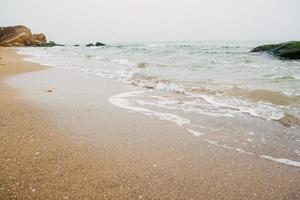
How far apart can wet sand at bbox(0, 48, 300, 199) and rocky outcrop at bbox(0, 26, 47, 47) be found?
66334 mm

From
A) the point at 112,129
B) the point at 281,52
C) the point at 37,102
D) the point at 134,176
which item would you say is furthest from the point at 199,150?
the point at 281,52

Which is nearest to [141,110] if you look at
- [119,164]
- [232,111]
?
[232,111]

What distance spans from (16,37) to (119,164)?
234ft

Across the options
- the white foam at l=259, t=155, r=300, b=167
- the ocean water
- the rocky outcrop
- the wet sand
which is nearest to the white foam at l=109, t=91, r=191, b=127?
the ocean water

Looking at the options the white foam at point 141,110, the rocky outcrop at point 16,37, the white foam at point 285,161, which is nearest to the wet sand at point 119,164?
the white foam at point 285,161

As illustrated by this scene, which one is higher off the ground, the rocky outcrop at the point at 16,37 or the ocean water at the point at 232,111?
the rocky outcrop at the point at 16,37

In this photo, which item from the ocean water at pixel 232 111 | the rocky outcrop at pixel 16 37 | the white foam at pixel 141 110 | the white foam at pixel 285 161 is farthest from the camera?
the rocky outcrop at pixel 16 37

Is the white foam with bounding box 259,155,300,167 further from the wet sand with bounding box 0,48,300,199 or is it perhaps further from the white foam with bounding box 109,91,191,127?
the white foam with bounding box 109,91,191,127

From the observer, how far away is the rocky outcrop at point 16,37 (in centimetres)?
6350

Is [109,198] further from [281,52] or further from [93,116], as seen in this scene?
[281,52]

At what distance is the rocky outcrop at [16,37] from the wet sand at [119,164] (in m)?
66.3

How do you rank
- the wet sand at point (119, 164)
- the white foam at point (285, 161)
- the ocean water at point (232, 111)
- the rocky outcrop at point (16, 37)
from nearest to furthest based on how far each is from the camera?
1. the wet sand at point (119, 164)
2. the white foam at point (285, 161)
3. the ocean water at point (232, 111)
4. the rocky outcrop at point (16, 37)

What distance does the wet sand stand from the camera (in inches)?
98.3

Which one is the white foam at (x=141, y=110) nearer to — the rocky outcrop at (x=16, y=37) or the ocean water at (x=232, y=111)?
A: the ocean water at (x=232, y=111)
